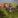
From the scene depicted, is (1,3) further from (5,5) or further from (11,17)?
(11,17)

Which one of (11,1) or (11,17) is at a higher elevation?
(11,1)

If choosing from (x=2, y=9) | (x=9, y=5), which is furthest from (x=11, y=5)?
(x=2, y=9)

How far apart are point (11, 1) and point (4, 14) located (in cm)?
23

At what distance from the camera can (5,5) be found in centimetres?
55

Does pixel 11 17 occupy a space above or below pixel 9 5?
below

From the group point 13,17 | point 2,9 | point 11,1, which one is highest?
point 11,1

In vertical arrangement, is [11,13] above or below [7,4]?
below

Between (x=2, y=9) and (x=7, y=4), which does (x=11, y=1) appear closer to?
(x=7, y=4)

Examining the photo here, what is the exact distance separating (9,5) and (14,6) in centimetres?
8

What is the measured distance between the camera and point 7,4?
0.55 meters

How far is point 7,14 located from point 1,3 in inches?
7.7

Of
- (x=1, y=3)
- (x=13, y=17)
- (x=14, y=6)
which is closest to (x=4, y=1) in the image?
(x=1, y=3)

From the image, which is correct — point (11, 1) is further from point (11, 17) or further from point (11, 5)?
point (11, 17)

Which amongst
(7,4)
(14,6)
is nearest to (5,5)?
(7,4)
